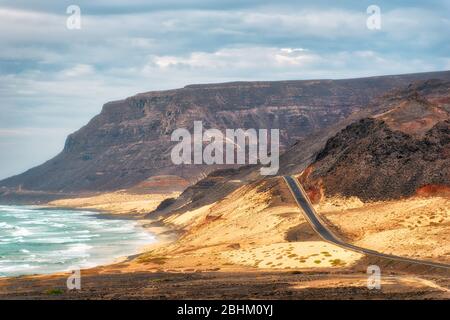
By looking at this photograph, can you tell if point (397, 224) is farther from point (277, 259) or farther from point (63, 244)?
point (63, 244)

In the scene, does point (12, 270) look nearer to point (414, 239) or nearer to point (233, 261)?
point (233, 261)

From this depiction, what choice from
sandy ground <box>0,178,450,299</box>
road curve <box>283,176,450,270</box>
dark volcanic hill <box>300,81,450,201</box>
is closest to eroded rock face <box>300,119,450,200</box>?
dark volcanic hill <box>300,81,450,201</box>

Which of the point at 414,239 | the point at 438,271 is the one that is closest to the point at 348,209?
the point at 414,239

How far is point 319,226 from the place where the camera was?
90.2m

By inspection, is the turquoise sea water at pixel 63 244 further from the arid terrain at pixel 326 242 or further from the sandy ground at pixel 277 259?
the sandy ground at pixel 277 259

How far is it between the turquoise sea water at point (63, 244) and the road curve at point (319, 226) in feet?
89.6

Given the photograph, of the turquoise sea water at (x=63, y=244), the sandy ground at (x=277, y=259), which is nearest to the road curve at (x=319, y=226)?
the sandy ground at (x=277, y=259)

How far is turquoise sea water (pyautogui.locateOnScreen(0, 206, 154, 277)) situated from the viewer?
93.6 meters

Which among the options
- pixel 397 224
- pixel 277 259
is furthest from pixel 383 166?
pixel 277 259

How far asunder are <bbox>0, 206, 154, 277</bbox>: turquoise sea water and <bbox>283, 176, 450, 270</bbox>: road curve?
2730 centimetres

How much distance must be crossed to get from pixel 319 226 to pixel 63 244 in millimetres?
54151

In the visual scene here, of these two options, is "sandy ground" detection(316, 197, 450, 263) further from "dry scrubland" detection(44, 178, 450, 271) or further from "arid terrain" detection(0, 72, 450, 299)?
"arid terrain" detection(0, 72, 450, 299)
